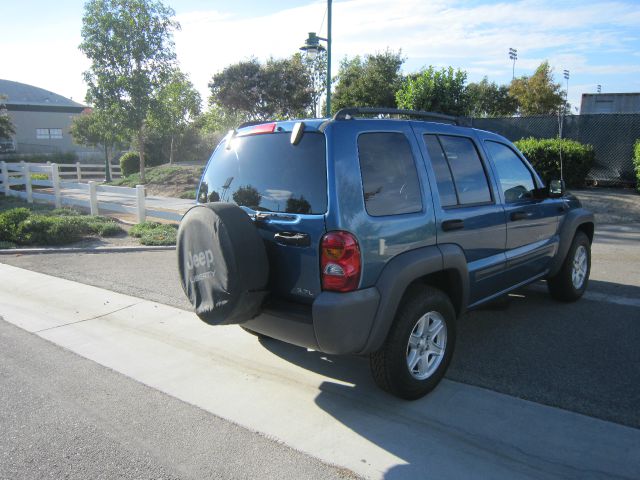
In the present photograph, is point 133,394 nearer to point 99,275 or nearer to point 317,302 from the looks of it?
point 317,302

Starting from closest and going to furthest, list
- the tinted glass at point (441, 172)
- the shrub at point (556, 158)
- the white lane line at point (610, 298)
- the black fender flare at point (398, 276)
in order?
the black fender flare at point (398, 276) → the tinted glass at point (441, 172) → the white lane line at point (610, 298) → the shrub at point (556, 158)

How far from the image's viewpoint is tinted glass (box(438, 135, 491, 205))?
13.0 ft

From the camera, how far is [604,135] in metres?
13.8

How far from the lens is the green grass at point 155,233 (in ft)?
30.7

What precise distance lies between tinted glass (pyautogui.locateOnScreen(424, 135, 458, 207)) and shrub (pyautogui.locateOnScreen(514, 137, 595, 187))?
10319mm

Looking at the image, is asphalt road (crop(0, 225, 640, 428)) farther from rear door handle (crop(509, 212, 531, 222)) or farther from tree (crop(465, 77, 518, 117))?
tree (crop(465, 77, 518, 117))

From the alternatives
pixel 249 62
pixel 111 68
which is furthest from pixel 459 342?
pixel 249 62

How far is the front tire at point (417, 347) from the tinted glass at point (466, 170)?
3.03 ft

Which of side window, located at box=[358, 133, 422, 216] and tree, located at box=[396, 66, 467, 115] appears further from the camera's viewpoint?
tree, located at box=[396, 66, 467, 115]

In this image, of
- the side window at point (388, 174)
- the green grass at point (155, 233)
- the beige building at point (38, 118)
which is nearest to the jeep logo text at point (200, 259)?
the side window at point (388, 174)

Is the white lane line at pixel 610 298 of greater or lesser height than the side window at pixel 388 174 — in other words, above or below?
below

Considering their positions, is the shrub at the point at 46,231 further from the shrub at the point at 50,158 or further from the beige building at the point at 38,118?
the beige building at the point at 38,118

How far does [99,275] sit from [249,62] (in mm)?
26788

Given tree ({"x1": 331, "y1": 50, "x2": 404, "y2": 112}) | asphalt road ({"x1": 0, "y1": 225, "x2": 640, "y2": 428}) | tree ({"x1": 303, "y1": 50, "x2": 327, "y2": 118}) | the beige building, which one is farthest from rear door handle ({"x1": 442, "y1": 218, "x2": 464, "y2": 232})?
the beige building
